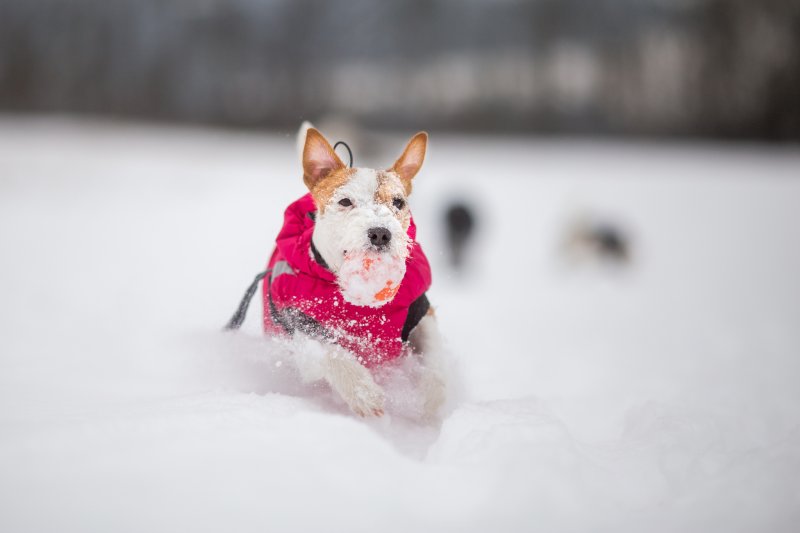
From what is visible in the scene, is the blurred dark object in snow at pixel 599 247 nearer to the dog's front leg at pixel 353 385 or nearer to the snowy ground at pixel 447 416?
the snowy ground at pixel 447 416

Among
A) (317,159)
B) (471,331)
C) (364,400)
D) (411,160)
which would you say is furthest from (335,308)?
(471,331)

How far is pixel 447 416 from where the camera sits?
250 centimetres

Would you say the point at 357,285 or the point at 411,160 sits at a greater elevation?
the point at 411,160

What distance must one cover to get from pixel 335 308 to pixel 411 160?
760 mm

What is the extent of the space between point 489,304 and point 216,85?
33192 mm

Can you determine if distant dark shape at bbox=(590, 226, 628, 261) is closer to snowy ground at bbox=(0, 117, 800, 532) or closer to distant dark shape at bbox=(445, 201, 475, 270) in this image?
snowy ground at bbox=(0, 117, 800, 532)

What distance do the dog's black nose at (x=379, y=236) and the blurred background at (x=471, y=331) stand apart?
0.58m

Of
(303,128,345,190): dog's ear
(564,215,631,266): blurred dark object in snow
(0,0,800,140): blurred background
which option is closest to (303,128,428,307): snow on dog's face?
(303,128,345,190): dog's ear

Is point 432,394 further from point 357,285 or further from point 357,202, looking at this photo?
point 357,202

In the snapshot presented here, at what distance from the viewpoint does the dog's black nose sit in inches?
85.9

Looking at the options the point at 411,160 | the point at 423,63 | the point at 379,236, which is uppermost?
the point at 423,63

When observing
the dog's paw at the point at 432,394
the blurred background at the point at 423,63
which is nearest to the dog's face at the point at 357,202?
the dog's paw at the point at 432,394

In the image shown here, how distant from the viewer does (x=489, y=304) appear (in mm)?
6898

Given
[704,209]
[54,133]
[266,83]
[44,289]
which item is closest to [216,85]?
[266,83]
